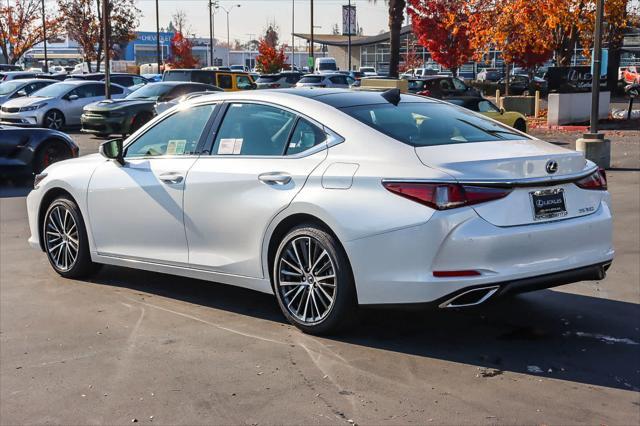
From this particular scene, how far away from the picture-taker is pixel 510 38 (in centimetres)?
3203

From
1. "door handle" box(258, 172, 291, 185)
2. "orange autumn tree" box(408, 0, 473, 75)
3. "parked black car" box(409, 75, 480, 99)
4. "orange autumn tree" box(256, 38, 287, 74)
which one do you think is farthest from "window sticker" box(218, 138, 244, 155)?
"orange autumn tree" box(256, 38, 287, 74)

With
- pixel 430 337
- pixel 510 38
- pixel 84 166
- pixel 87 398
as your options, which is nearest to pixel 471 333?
pixel 430 337

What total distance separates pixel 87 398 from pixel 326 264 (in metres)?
1.65

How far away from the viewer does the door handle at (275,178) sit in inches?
227

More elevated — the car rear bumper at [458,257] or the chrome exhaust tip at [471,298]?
the car rear bumper at [458,257]

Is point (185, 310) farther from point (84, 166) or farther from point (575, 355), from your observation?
point (575, 355)

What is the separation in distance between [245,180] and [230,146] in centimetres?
42

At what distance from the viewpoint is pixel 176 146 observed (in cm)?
669

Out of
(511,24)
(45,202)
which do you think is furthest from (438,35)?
(45,202)

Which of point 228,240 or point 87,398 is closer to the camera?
point 87,398

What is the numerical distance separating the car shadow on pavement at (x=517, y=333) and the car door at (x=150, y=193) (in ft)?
1.64

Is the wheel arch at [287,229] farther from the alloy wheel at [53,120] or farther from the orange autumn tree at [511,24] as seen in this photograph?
the orange autumn tree at [511,24]

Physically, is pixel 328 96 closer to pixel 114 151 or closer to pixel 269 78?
pixel 114 151

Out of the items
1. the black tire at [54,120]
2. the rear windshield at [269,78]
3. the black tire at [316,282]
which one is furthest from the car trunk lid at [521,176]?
the rear windshield at [269,78]
